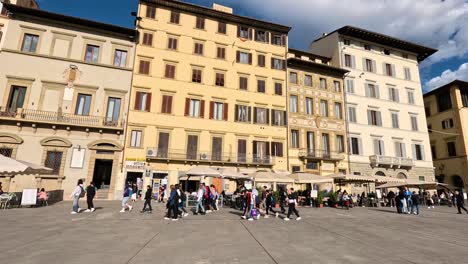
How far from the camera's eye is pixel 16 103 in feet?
68.8

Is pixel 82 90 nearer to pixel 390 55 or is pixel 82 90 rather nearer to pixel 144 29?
pixel 144 29

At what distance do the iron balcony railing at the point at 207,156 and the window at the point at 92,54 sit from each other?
9.78 m

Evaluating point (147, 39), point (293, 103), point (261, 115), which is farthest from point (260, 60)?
point (147, 39)

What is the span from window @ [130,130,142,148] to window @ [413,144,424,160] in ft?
105

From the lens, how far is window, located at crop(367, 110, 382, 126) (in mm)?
31017

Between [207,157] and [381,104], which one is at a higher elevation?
[381,104]

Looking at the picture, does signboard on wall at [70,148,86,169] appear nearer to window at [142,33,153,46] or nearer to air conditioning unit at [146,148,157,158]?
air conditioning unit at [146,148,157,158]

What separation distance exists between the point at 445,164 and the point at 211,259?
4247cm

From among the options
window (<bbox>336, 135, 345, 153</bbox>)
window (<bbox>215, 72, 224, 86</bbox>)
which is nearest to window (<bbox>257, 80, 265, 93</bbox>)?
window (<bbox>215, 72, 224, 86</bbox>)

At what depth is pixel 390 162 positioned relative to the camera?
29.7m

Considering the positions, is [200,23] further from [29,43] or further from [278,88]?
[29,43]

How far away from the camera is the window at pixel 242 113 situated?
26.8m

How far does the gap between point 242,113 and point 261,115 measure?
7.15 ft

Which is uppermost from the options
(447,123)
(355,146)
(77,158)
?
(447,123)
